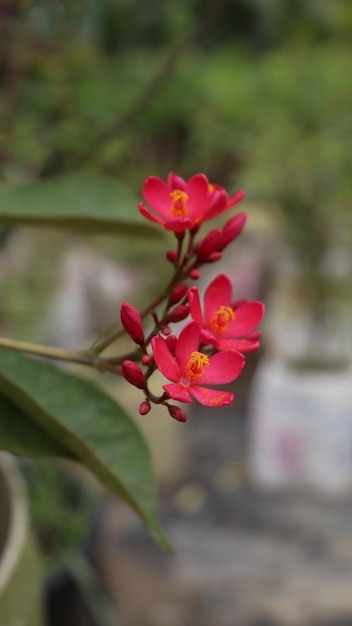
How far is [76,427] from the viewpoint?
33 centimetres

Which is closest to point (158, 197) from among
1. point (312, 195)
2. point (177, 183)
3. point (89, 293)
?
point (177, 183)

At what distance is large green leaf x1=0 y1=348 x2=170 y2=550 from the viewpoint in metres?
0.31

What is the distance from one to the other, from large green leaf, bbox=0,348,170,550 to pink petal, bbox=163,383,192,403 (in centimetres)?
9

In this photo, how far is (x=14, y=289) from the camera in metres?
1.21

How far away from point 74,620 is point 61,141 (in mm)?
727

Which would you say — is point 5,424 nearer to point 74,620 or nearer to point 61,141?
point 74,620

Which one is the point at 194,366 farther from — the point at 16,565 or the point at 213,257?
the point at 16,565

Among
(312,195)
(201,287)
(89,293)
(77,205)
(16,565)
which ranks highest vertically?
(77,205)

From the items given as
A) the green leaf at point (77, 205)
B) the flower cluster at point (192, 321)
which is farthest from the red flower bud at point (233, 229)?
the green leaf at point (77, 205)

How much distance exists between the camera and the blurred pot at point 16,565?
14.7 inches

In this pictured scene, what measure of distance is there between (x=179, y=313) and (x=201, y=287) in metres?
1.49

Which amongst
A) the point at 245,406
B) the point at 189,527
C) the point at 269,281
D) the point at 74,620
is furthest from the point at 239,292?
the point at 74,620

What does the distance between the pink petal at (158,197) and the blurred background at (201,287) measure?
0.14 m

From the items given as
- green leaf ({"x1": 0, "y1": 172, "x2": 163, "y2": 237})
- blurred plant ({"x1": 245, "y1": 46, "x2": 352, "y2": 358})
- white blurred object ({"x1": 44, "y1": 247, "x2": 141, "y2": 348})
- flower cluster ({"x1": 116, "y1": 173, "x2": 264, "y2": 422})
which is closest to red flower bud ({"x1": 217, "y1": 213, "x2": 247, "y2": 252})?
flower cluster ({"x1": 116, "y1": 173, "x2": 264, "y2": 422})
